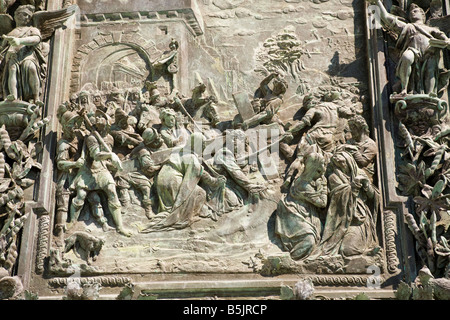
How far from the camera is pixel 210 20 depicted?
566 inches

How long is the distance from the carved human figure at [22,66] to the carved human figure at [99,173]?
3.37ft

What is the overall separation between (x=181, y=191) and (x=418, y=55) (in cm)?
373

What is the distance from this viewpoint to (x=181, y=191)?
12891mm

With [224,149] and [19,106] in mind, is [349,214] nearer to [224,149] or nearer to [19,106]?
[224,149]

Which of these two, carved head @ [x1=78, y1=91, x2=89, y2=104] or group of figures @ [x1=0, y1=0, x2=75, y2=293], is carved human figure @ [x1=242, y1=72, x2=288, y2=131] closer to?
carved head @ [x1=78, y1=91, x2=89, y2=104]

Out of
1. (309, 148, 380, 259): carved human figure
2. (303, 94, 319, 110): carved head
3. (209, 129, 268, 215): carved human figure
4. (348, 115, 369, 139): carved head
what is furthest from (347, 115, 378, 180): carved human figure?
(209, 129, 268, 215): carved human figure

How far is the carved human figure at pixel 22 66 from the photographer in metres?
13.6

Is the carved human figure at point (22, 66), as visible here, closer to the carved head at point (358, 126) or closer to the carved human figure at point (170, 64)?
the carved human figure at point (170, 64)

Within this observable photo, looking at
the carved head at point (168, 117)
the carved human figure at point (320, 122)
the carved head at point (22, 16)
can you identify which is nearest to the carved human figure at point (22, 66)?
the carved head at point (22, 16)

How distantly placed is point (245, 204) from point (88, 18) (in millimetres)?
3815

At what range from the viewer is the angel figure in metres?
13.6

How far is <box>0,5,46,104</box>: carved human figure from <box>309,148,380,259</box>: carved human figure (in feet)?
14.2

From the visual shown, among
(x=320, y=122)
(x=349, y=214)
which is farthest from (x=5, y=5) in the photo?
(x=349, y=214)
